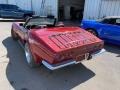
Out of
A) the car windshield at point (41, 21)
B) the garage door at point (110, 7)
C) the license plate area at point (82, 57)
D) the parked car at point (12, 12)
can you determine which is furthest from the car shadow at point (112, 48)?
the parked car at point (12, 12)

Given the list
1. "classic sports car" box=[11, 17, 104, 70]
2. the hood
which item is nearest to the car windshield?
"classic sports car" box=[11, 17, 104, 70]

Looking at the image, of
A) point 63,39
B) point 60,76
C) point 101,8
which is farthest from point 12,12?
point 60,76

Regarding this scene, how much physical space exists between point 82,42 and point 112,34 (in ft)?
11.1

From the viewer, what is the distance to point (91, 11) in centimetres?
1481

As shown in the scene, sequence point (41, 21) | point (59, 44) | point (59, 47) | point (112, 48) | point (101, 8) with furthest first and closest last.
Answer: point (101, 8)
point (112, 48)
point (41, 21)
point (59, 44)
point (59, 47)

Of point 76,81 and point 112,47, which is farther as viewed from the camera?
point 112,47

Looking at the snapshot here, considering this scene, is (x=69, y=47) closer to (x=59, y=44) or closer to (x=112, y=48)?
(x=59, y=44)

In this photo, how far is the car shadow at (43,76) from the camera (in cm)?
440

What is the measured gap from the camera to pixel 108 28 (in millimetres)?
7969

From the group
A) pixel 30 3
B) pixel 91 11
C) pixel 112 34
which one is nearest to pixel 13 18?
pixel 30 3

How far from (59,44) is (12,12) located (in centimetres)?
1209

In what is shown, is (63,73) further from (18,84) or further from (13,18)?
(13,18)

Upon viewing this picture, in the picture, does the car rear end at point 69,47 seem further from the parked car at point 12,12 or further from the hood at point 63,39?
the parked car at point 12,12

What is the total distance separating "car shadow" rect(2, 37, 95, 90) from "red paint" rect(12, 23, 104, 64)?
1.49 feet
